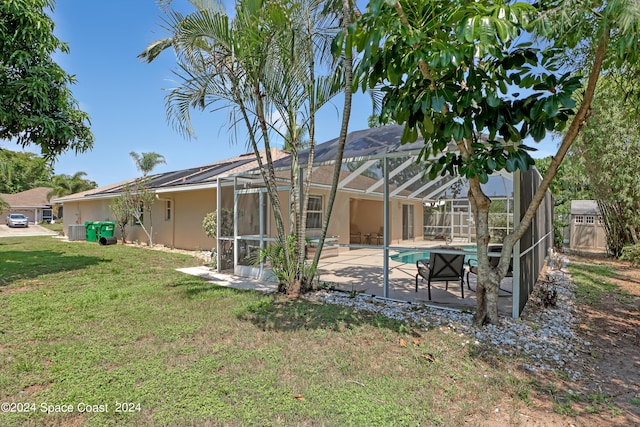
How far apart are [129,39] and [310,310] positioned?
28.6 ft

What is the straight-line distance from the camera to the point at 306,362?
353 cm

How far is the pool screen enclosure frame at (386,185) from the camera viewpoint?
5123 millimetres

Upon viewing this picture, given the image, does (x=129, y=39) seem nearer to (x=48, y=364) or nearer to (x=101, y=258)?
(x=101, y=258)

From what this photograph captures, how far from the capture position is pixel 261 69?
5.72 metres

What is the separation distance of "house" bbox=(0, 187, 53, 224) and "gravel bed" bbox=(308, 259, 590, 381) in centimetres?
5070

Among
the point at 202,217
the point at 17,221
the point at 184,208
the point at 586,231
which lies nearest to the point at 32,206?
the point at 17,221

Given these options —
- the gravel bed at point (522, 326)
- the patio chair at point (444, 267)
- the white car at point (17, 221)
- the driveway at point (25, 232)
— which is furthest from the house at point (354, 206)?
the white car at point (17, 221)

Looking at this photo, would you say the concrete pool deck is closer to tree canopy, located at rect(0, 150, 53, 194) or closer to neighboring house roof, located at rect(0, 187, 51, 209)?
neighboring house roof, located at rect(0, 187, 51, 209)

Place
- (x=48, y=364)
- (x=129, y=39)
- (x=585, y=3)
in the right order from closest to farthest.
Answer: (x=585, y=3) < (x=48, y=364) < (x=129, y=39)

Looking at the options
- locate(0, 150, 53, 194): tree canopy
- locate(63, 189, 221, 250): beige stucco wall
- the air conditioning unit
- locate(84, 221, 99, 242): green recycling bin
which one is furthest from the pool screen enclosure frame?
locate(0, 150, 53, 194): tree canopy

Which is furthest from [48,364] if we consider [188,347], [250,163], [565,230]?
[565,230]

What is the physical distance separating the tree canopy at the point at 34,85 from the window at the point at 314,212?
6763 mm

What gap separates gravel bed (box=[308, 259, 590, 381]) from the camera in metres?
3.83

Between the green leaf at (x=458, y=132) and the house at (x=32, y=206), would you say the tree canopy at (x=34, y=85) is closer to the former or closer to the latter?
the green leaf at (x=458, y=132)
